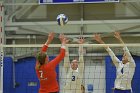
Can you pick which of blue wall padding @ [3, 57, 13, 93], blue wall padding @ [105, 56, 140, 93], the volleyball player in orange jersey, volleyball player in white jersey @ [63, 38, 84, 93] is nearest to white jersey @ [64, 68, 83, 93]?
volleyball player in white jersey @ [63, 38, 84, 93]

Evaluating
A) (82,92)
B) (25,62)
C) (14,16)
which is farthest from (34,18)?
(82,92)

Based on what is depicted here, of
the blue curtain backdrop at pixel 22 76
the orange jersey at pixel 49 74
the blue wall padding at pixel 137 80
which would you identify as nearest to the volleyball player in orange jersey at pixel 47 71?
the orange jersey at pixel 49 74

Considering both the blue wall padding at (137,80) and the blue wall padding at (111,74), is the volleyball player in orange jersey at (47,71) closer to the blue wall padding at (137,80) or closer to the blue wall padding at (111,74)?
the blue wall padding at (111,74)

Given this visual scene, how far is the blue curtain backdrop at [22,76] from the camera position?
39.3 ft

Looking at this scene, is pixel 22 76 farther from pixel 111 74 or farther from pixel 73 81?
pixel 73 81

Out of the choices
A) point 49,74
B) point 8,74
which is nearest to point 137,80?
point 8,74

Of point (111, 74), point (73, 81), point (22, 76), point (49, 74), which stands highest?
point (49, 74)

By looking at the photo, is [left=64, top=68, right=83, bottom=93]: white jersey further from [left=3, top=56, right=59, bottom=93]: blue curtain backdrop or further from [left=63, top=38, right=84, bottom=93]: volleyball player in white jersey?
[left=3, top=56, right=59, bottom=93]: blue curtain backdrop

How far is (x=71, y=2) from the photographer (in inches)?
448

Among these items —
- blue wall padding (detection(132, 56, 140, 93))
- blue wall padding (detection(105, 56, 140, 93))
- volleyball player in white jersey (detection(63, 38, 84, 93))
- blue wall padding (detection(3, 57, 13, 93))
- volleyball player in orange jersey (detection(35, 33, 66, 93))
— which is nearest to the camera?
volleyball player in orange jersey (detection(35, 33, 66, 93))

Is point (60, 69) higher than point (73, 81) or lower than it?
lower

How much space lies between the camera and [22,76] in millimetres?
12180

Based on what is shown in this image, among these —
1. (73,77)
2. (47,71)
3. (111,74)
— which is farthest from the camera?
(111,74)

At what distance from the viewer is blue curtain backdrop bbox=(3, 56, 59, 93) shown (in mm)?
11984
